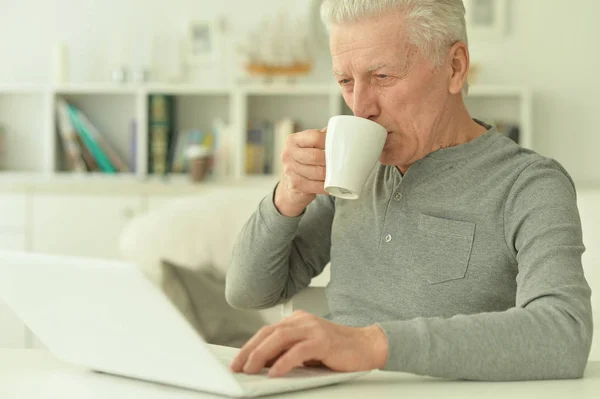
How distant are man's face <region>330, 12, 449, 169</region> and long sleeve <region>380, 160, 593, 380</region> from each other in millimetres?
283

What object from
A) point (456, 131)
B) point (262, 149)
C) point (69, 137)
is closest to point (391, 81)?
point (456, 131)

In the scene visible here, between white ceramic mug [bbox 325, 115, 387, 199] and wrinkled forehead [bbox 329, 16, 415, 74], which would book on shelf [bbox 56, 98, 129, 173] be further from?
white ceramic mug [bbox 325, 115, 387, 199]

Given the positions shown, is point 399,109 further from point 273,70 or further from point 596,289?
point 273,70

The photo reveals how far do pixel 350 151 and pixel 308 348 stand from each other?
33cm

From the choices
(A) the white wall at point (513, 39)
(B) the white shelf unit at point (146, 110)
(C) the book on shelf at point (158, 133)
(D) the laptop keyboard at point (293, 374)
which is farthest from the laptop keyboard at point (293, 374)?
(A) the white wall at point (513, 39)

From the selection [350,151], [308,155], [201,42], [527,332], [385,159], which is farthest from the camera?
[201,42]

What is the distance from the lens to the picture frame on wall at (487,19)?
4301 millimetres

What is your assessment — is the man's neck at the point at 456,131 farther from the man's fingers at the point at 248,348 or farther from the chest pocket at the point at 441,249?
the man's fingers at the point at 248,348

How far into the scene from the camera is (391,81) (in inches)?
50.1

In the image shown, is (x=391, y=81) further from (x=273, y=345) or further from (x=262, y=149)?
(x=262, y=149)

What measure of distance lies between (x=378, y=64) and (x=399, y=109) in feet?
0.25

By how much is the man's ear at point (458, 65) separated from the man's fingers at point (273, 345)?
24.5 inches

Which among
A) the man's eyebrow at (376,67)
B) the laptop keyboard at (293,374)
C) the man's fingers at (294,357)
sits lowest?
the laptop keyboard at (293,374)

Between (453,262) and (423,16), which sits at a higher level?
(423,16)
